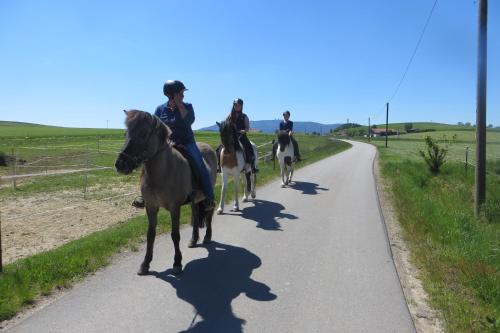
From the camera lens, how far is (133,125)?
4988mm

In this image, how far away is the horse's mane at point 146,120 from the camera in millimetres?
4980

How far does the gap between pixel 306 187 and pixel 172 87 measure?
9.64 meters

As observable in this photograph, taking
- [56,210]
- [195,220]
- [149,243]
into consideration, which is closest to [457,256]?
[195,220]

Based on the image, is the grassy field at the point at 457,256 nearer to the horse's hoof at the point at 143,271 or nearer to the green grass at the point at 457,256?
the green grass at the point at 457,256

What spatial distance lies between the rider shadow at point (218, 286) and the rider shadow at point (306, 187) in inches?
286

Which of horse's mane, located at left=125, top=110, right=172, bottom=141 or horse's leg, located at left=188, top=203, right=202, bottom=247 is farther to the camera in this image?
horse's leg, located at left=188, top=203, right=202, bottom=247

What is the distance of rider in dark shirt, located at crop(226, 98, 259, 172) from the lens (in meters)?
9.84

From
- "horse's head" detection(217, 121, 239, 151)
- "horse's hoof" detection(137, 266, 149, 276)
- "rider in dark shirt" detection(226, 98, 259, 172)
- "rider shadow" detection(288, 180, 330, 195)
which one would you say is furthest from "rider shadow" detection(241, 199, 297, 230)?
"horse's hoof" detection(137, 266, 149, 276)

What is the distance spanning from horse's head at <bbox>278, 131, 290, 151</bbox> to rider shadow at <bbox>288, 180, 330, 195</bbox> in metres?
1.48

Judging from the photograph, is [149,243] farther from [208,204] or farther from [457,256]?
[457,256]

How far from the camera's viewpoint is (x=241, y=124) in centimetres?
1054

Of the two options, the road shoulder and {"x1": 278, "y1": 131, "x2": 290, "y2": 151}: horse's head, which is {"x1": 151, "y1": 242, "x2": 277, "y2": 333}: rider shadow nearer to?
the road shoulder

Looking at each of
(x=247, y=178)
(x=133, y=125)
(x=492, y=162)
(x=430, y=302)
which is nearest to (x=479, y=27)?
(x=247, y=178)

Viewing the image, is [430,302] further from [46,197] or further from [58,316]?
[46,197]
